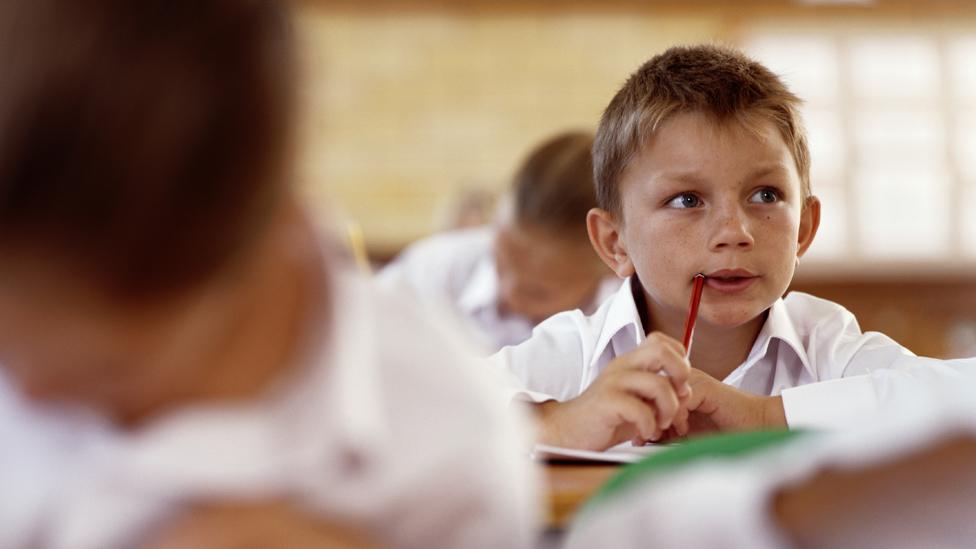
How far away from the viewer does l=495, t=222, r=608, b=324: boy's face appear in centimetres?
196

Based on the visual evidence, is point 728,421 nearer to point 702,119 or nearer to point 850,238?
point 702,119

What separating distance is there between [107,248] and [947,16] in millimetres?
6914

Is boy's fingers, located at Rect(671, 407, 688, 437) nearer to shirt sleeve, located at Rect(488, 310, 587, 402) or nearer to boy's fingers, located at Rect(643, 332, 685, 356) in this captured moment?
boy's fingers, located at Rect(643, 332, 685, 356)

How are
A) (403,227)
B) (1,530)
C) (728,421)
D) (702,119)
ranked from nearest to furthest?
(1,530)
(728,421)
(702,119)
(403,227)

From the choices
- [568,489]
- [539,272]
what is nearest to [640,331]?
[568,489]

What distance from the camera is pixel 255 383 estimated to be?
1.49 feet

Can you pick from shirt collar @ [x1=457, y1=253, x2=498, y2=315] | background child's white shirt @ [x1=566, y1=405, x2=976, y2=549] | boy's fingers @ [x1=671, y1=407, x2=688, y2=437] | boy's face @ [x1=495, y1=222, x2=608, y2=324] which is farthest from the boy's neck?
shirt collar @ [x1=457, y1=253, x2=498, y2=315]

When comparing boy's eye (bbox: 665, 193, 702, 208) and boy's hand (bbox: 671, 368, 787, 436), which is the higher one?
boy's eye (bbox: 665, 193, 702, 208)

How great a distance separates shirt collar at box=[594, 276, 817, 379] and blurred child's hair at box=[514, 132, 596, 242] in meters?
0.34

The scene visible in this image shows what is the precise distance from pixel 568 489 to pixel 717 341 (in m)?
0.57

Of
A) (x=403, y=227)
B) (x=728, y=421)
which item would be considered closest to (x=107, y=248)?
(x=728, y=421)

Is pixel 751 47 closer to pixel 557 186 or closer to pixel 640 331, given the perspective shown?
pixel 557 186

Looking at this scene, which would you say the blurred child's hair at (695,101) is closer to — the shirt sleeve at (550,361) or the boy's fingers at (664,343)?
the shirt sleeve at (550,361)

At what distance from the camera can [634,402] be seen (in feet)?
2.91
